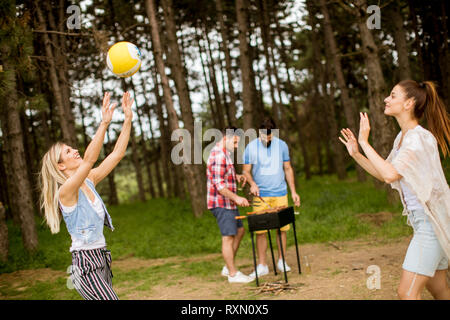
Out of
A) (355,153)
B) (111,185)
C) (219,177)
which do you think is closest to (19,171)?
(219,177)

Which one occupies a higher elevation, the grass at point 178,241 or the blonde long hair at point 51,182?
the blonde long hair at point 51,182

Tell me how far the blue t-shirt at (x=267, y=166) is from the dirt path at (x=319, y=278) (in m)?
1.32

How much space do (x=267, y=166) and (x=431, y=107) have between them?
3633mm

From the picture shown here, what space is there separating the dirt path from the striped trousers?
2872 millimetres

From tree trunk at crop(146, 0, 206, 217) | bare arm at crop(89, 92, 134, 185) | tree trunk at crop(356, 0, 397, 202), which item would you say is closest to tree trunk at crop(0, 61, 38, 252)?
tree trunk at crop(146, 0, 206, 217)

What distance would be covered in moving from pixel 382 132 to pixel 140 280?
616 cm

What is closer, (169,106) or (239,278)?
(239,278)

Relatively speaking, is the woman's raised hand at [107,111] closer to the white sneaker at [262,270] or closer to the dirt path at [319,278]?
the dirt path at [319,278]

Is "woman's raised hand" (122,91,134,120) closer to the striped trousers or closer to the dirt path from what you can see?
the striped trousers

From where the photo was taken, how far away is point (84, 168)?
9.52ft

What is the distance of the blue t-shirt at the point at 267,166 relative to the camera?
6715 millimetres

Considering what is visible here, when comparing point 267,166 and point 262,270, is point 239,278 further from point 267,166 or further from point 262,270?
point 267,166

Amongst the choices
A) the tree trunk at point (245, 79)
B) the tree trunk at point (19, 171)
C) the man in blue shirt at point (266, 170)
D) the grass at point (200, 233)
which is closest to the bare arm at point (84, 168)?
the man in blue shirt at point (266, 170)
